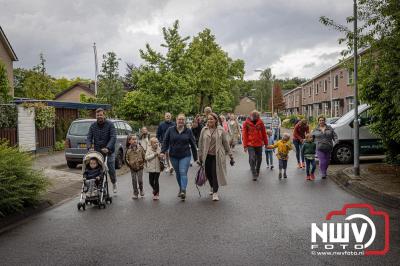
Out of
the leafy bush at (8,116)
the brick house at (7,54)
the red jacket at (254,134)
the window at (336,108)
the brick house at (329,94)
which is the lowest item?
the red jacket at (254,134)

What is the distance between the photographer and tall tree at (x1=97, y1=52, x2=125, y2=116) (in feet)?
120

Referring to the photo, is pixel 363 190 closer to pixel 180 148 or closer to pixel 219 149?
pixel 219 149

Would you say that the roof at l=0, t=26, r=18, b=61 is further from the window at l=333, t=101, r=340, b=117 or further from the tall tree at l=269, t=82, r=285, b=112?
the tall tree at l=269, t=82, r=285, b=112

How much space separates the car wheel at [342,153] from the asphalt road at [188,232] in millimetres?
4826

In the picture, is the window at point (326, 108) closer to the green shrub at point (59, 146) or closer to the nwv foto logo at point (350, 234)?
the green shrub at point (59, 146)

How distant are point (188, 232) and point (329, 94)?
4229 centimetres

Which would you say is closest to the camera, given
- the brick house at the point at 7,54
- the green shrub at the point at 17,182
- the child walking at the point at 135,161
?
the green shrub at the point at 17,182

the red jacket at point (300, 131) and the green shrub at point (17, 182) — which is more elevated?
the red jacket at point (300, 131)

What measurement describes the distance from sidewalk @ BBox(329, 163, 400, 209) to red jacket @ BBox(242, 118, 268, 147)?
7.14 ft

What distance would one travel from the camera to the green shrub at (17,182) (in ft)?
23.9

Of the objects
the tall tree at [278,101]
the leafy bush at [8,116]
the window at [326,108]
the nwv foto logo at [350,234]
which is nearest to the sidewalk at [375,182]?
the nwv foto logo at [350,234]

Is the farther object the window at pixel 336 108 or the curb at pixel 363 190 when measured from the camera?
the window at pixel 336 108

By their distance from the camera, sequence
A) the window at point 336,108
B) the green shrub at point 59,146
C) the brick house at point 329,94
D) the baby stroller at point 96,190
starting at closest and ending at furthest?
the baby stroller at point 96,190, the green shrub at point 59,146, the brick house at point 329,94, the window at point 336,108

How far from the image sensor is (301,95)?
6644 cm
